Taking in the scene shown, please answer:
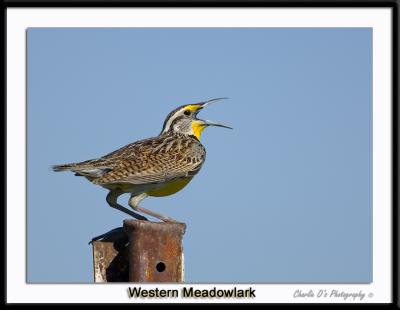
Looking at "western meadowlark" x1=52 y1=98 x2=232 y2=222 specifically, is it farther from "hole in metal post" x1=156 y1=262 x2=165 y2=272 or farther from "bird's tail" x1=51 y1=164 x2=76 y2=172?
"hole in metal post" x1=156 y1=262 x2=165 y2=272

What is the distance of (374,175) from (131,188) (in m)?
3.08

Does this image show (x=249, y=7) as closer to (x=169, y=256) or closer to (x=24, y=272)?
(x=169, y=256)

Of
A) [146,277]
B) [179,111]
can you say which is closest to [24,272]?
[146,277]

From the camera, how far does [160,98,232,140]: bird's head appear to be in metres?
11.0

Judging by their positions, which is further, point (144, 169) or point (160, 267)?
point (144, 169)

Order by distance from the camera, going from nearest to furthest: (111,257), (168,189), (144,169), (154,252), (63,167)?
1. (154,252)
2. (111,257)
3. (63,167)
4. (144,169)
5. (168,189)

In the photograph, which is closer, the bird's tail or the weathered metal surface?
the weathered metal surface

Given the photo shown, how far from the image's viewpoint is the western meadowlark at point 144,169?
9.34m

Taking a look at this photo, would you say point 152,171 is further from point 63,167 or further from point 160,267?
point 160,267

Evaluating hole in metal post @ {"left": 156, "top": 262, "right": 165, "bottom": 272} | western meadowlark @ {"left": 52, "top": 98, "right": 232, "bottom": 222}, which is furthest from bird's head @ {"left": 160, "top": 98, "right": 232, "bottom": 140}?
hole in metal post @ {"left": 156, "top": 262, "right": 165, "bottom": 272}

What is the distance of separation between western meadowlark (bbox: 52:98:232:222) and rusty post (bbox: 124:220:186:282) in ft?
7.05

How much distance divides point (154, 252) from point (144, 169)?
9.50 feet

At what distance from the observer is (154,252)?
22.1 ft

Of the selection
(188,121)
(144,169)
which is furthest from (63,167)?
(188,121)
